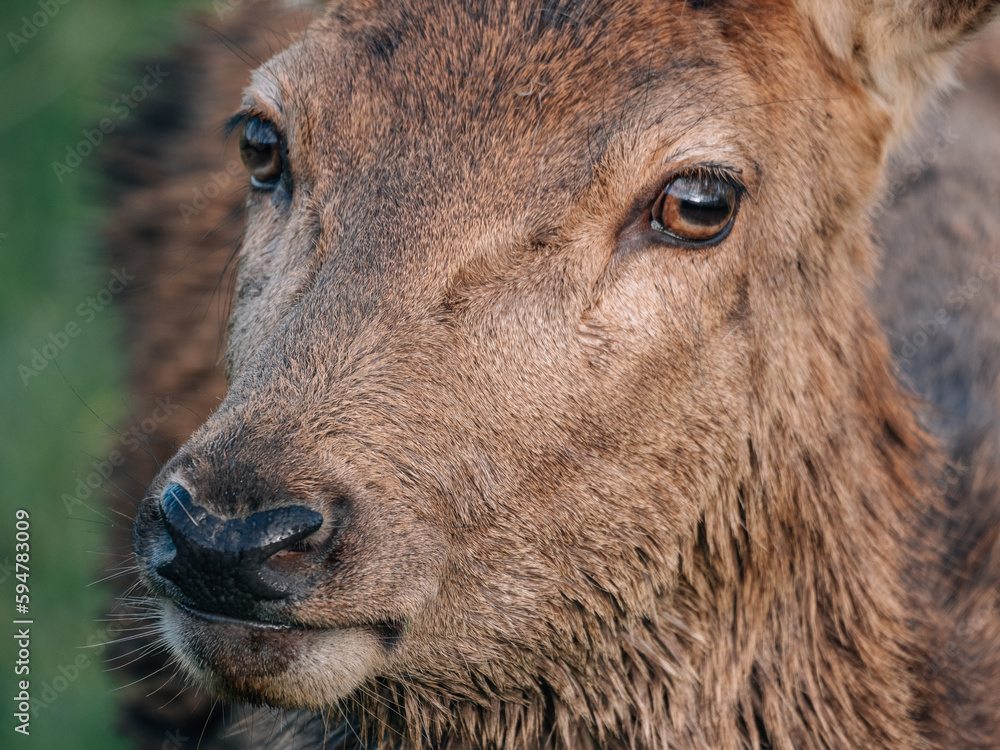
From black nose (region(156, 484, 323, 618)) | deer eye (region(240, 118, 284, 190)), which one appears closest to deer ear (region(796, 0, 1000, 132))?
deer eye (region(240, 118, 284, 190))

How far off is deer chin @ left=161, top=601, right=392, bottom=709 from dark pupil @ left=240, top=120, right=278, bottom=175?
58.6 inches

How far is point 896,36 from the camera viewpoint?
10.8 feet

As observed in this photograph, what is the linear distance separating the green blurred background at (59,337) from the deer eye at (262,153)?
2.72m

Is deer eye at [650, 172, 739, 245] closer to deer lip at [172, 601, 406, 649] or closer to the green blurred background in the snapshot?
deer lip at [172, 601, 406, 649]

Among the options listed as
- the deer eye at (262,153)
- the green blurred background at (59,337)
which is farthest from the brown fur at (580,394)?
the green blurred background at (59,337)

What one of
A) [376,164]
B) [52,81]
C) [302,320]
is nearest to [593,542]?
[302,320]

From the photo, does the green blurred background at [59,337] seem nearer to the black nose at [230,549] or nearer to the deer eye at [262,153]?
the deer eye at [262,153]

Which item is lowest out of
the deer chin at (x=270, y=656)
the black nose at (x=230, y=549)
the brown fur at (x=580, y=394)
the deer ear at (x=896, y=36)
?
the deer chin at (x=270, y=656)

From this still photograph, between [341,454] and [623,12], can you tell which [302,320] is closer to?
[341,454]

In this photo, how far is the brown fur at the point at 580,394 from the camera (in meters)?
2.73

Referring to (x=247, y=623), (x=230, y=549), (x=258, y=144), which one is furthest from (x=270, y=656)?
(x=258, y=144)

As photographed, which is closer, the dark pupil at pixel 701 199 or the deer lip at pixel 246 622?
the deer lip at pixel 246 622

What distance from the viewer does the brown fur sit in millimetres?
2732

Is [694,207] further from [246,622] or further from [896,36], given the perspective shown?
[246,622]
